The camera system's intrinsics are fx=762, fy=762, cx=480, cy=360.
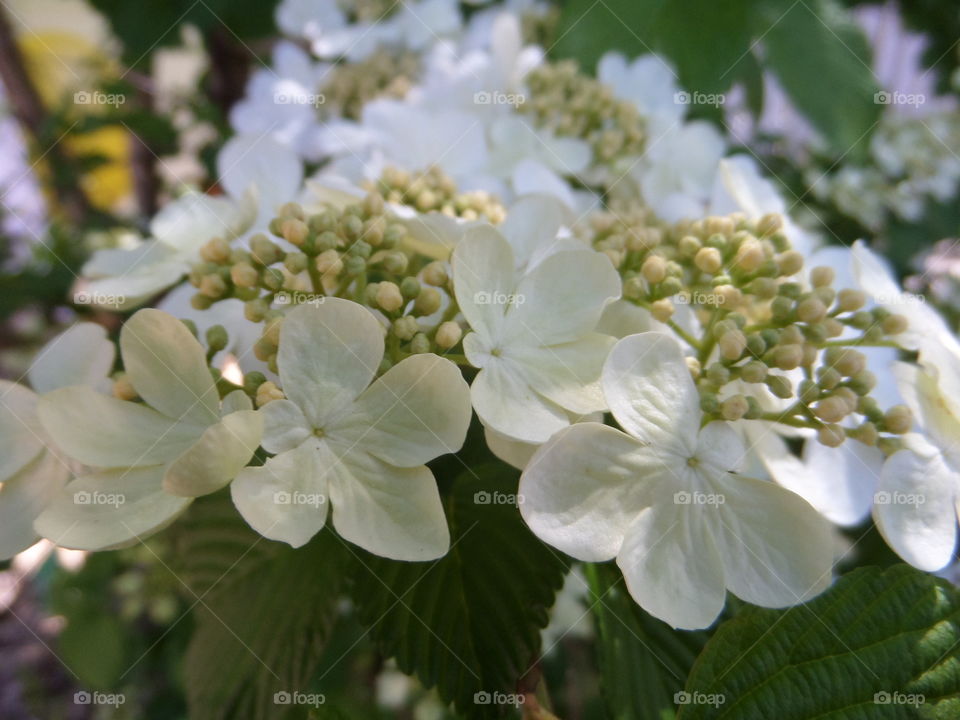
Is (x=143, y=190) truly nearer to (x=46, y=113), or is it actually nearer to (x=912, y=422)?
(x=46, y=113)

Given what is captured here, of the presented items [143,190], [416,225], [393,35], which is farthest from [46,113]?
[416,225]

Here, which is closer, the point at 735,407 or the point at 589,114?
the point at 735,407

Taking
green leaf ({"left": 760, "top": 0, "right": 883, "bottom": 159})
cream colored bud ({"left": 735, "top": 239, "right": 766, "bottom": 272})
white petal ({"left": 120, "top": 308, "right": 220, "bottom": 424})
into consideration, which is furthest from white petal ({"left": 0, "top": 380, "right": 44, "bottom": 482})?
green leaf ({"left": 760, "top": 0, "right": 883, "bottom": 159})

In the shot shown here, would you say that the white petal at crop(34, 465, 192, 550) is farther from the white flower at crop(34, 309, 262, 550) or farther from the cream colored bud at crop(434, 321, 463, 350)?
the cream colored bud at crop(434, 321, 463, 350)

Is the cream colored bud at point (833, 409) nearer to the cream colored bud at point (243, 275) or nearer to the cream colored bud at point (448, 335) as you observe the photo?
the cream colored bud at point (448, 335)
